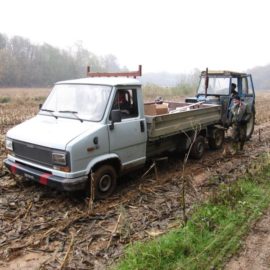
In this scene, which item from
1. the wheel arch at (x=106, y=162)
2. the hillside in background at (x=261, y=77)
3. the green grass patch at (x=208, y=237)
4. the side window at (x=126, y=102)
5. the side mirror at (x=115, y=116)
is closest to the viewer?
the green grass patch at (x=208, y=237)

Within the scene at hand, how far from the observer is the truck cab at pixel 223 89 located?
422 inches

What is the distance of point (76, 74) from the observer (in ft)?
236

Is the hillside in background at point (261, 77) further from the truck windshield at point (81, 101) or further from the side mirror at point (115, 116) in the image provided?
the side mirror at point (115, 116)

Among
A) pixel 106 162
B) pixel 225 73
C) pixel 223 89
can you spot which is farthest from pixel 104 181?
pixel 225 73

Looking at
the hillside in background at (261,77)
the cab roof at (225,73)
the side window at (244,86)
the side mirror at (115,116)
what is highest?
the cab roof at (225,73)

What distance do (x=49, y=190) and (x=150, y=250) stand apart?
2.95 m

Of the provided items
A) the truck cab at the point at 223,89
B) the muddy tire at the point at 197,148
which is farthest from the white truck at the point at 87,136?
the truck cab at the point at 223,89

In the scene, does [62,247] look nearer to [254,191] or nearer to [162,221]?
[162,221]

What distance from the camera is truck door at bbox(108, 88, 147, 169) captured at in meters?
6.35

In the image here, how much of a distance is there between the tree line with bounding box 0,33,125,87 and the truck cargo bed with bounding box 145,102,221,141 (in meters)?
49.5

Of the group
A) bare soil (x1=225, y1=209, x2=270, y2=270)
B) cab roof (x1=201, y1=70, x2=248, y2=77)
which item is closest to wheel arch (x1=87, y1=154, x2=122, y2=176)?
bare soil (x1=225, y1=209, x2=270, y2=270)

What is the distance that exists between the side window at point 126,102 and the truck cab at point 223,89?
14.5ft

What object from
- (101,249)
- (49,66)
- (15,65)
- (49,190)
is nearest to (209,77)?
(49,190)

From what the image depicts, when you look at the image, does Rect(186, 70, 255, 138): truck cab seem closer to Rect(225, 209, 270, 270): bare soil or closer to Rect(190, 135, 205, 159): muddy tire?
Rect(190, 135, 205, 159): muddy tire
